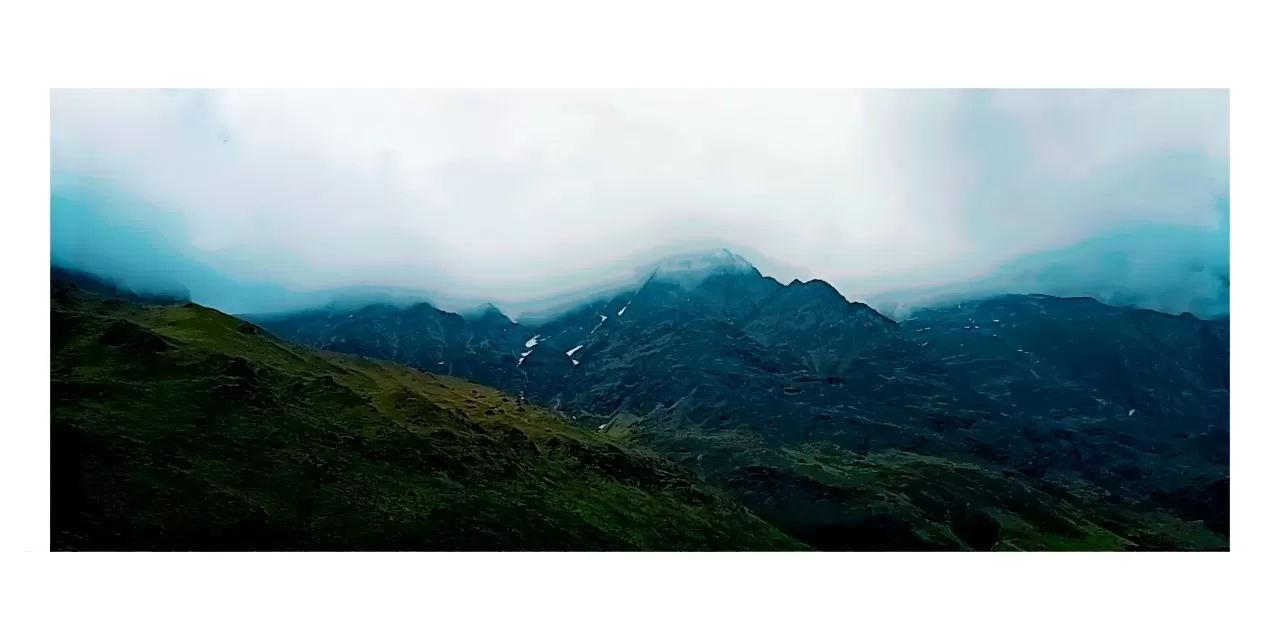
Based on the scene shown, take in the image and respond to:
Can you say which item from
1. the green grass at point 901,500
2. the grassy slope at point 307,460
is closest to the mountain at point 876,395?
the green grass at point 901,500

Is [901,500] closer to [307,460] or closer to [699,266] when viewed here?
[699,266]

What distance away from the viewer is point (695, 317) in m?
71.3

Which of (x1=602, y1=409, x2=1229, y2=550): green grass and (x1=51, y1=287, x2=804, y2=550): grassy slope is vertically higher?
(x1=51, y1=287, x2=804, y2=550): grassy slope

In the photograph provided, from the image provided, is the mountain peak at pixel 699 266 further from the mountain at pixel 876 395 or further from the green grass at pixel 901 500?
the green grass at pixel 901 500

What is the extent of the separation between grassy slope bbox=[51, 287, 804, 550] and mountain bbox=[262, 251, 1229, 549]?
2.78 meters

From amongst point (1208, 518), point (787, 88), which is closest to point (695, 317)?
point (787, 88)

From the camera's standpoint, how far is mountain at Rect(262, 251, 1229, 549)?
57.6 meters

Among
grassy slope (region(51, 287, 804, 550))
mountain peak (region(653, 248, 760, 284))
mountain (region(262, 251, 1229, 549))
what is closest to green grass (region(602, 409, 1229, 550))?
mountain (region(262, 251, 1229, 549))

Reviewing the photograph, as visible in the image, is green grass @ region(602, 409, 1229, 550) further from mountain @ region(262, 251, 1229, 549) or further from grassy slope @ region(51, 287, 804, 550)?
grassy slope @ region(51, 287, 804, 550)

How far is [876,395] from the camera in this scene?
69000 millimetres

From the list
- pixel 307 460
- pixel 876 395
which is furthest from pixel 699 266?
pixel 307 460

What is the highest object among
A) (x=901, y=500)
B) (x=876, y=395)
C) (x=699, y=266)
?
(x=699, y=266)

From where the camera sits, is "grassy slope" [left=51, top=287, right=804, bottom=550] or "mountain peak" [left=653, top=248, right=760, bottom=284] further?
"mountain peak" [left=653, top=248, right=760, bottom=284]

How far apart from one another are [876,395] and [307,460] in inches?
1826
